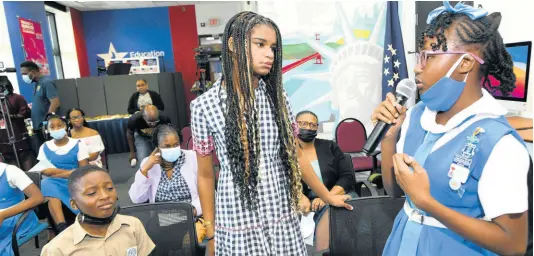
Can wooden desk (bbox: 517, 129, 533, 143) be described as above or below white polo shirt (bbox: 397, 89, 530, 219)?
below

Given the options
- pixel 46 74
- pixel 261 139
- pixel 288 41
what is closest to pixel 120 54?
pixel 46 74

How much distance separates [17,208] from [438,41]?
2.74 meters

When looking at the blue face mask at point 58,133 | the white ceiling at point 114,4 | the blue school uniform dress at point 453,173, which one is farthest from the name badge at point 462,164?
the white ceiling at point 114,4

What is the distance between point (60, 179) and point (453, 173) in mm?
3353

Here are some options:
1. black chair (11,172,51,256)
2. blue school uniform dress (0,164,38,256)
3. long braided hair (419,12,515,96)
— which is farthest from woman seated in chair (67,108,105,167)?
long braided hair (419,12,515,96)

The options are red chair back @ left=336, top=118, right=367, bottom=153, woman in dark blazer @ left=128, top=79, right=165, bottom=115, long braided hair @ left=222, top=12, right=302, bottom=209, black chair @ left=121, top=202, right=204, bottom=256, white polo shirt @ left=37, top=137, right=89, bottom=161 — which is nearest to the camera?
long braided hair @ left=222, top=12, right=302, bottom=209

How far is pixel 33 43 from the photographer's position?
7.27m

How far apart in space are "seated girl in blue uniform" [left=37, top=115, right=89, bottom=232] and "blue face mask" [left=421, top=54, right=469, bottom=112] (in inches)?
117

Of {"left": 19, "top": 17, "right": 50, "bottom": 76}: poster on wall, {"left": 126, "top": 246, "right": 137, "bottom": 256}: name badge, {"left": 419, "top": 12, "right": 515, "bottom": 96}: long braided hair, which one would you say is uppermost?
{"left": 19, "top": 17, "right": 50, "bottom": 76}: poster on wall

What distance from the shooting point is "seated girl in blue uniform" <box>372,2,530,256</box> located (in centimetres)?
80

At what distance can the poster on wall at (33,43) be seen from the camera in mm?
6886

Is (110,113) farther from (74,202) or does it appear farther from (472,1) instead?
(472,1)

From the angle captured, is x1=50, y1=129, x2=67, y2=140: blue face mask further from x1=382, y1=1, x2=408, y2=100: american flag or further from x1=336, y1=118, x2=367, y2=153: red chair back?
x1=382, y1=1, x2=408, y2=100: american flag

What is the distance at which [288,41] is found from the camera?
4.23m
